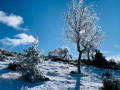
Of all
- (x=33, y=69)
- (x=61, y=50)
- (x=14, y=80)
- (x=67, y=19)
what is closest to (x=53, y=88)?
(x=33, y=69)

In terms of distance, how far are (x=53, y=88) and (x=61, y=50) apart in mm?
49706

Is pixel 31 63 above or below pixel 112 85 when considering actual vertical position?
above

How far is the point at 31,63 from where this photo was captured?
6.29 metres

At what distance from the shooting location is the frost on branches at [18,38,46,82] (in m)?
6.08

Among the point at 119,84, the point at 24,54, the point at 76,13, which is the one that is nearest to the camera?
the point at 119,84

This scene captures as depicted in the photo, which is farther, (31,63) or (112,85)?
(31,63)

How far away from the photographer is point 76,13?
1230 cm

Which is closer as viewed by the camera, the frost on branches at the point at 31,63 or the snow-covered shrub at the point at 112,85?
the snow-covered shrub at the point at 112,85

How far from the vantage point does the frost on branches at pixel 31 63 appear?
6079 mm

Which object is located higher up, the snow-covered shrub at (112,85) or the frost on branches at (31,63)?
the frost on branches at (31,63)

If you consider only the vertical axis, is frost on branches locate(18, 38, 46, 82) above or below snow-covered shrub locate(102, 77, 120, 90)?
above

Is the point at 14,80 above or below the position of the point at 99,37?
below

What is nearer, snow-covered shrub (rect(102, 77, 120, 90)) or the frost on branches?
snow-covered shrub (rect(102, 77, 120, 90))

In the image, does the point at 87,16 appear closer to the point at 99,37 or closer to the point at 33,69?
the point at 99,37
